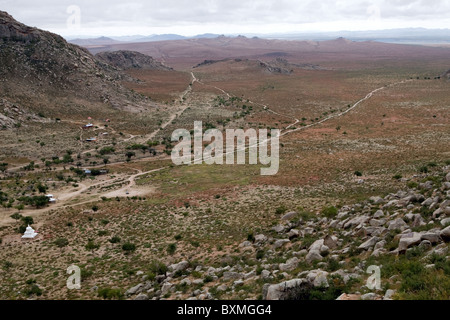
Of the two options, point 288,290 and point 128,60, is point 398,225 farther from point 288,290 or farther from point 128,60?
point 128,60

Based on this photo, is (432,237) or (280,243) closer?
(432,237)

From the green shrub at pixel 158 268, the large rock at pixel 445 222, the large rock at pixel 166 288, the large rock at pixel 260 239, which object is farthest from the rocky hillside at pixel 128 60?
the large rock at pixel 445 222

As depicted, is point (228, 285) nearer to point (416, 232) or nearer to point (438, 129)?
point (416, 232)

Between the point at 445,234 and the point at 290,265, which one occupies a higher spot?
the point at 445,234

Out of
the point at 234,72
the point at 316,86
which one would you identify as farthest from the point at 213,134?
the point at 234,72

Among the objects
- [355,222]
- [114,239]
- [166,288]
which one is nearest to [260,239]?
[355,222]

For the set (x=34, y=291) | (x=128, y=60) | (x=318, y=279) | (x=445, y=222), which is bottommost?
(x=34, y=291)

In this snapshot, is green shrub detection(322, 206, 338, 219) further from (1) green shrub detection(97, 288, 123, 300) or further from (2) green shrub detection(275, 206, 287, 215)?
(1) green shrub detection(97, 288, 123, 300)
